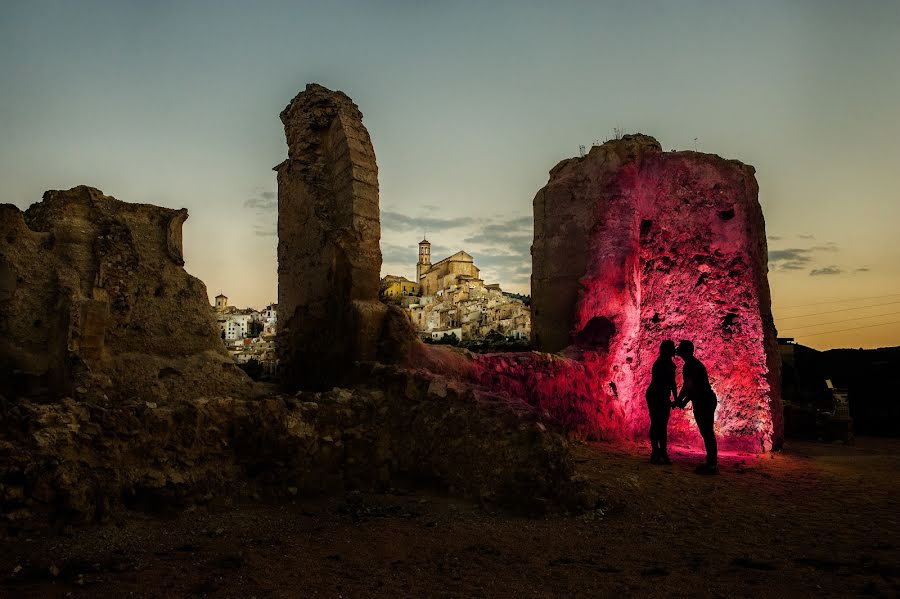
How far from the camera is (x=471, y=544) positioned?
4.02 m

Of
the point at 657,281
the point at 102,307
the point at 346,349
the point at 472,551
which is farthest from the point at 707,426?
the point at 102,307

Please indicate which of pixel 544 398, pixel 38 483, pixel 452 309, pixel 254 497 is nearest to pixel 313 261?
pixel 544 398

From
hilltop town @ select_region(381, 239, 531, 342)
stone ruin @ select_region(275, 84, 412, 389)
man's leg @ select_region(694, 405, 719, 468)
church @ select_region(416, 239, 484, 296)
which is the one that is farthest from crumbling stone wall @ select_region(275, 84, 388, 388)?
church @ select_region(416, 239, 484, 296)

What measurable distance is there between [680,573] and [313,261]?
6568 millimetres

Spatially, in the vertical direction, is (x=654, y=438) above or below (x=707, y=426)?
below

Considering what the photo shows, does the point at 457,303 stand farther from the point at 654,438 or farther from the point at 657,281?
the point at 654,438

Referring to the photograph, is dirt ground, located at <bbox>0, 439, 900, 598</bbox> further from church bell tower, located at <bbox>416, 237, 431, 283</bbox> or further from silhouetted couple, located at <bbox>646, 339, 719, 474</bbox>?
church bell tower, located at <bbox>416, 237, 431, 283</bbox>

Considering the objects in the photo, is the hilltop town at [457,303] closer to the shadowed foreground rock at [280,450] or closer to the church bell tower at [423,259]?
the church bell tower at [423,259]

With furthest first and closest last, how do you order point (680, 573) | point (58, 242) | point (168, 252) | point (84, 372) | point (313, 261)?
point (313, 261)
point (168, 252)
point (58, 242)
point (84, 372)
point (680, 573)

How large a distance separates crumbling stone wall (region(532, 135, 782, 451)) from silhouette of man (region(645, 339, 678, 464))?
1.35m

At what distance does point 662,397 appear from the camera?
295 inches

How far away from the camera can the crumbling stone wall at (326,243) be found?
7.89 metres

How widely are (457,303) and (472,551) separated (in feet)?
212

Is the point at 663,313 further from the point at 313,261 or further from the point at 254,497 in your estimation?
the point at 254,497
